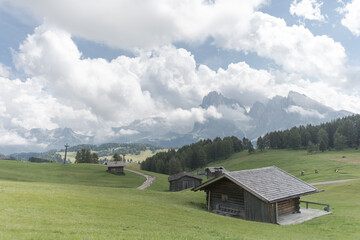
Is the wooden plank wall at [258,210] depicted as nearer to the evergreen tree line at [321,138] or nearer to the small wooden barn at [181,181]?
the small wooden barn at [181,181]

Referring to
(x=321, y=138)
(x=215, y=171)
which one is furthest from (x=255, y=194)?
(x=321, y=138)

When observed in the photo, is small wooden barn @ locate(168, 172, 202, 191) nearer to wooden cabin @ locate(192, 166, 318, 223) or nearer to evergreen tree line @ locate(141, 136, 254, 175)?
wooden cabin @ locate(192, 166, 318, 223)

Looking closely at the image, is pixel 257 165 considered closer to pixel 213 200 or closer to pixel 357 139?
pixel 357 139

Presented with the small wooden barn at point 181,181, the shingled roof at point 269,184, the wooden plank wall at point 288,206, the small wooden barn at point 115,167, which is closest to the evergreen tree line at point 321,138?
the small wooden barn at point 181,181

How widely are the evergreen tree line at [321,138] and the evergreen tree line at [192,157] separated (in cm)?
2071

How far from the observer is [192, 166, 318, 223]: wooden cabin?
23814 millimetres

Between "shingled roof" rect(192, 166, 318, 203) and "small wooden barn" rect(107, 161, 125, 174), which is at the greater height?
"shingled roof" rect(192, 166, 318, 203)

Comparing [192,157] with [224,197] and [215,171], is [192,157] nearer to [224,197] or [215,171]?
[215,171]

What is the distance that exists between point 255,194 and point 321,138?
135282 millimetres

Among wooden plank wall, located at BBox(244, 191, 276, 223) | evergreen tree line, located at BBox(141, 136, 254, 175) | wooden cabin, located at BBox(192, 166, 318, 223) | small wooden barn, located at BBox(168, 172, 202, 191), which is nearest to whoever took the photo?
wooden plank wall, located at BBox(244, 191, 276, 223)

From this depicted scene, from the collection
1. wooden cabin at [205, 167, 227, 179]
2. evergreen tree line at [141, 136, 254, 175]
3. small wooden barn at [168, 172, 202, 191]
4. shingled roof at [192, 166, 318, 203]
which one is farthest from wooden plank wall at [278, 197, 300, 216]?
evergreen tree line at [141, 136, 254, 175]

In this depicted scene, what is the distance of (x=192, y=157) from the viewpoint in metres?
150

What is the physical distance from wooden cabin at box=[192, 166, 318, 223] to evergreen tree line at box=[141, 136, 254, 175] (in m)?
104

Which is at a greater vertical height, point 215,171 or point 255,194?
point 255,194
